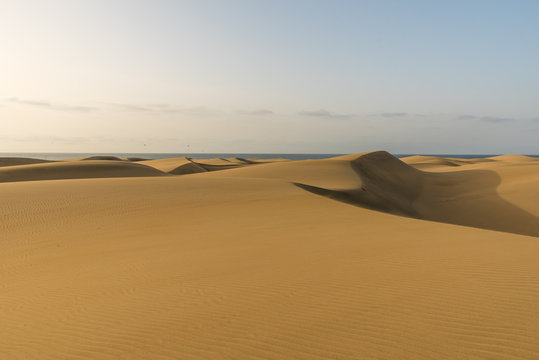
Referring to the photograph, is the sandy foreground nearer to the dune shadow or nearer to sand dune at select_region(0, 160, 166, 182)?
the dune shadow

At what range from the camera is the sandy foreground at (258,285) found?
2.90 m

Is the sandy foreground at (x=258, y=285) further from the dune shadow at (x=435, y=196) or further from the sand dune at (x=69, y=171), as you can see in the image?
the sand dune at (x=69, y=171)

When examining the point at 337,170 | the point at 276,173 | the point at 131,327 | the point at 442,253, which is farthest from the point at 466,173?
the point at 131,327

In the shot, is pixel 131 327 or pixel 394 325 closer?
pixel 394 325

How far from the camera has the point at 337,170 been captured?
25.7m

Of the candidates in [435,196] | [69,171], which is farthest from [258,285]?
[69,171]

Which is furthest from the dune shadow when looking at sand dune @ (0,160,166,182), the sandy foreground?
sand dune @ (0,160,166,182)

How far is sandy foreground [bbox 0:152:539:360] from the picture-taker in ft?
9.52

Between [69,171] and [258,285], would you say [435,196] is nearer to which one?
[258,285]

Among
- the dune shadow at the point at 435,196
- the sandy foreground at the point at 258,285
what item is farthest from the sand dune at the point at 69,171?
the dune shadow at the point at 435,196

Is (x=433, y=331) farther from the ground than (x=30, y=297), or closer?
farther from the ground

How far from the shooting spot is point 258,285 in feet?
14.0

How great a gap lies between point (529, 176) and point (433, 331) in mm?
27244

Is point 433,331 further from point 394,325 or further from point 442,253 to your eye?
point 442,253
